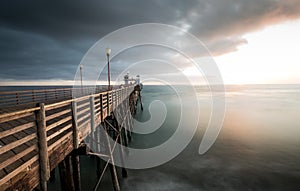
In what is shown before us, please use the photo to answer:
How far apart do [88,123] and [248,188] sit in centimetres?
980

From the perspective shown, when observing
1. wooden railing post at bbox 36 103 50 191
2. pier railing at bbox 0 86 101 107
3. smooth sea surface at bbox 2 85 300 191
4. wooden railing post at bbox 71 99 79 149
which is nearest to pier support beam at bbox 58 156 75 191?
wooden railing post at bbox 71 99 79 149

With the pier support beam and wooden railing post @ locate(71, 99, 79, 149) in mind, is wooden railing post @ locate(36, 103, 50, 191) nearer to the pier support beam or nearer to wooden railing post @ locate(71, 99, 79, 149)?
wooden railing post @ locate(71, 99, 79, 149)

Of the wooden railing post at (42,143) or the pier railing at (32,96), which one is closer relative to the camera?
the wooden railing post at (42,143)

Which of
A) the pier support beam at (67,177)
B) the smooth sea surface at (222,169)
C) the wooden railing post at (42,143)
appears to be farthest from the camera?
the smooth sea surface at (222,169)

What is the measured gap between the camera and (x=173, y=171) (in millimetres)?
11172

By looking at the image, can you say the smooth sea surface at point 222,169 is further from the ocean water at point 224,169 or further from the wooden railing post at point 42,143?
the wooden railing post at point 42,143

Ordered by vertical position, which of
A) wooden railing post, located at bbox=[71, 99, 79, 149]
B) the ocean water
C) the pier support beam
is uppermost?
wooden railing post, located at bbox=[71, 99, 79, 149]

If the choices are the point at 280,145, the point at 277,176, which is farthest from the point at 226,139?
the point at 277,176

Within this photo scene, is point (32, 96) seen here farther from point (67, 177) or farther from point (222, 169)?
point (222, 169)

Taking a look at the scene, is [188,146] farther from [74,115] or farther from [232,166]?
[74,115]

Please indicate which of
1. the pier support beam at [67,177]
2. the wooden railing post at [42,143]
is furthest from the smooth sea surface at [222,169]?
the wooden railing post at [42,143]

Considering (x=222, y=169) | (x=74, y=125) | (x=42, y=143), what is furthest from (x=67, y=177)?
(x=222, y=169)

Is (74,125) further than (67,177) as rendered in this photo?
No

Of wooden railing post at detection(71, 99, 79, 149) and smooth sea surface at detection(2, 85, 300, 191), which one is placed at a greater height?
wooden railing post at detection(71, 99, 79, 149)
